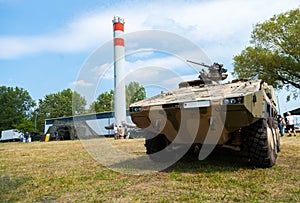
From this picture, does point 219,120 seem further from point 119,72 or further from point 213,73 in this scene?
point 119,72

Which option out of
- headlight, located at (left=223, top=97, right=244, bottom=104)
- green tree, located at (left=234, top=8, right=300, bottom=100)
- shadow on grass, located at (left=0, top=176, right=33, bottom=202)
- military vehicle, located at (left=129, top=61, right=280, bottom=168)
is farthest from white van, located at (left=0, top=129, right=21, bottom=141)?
headlight, located at (left=223, top=97, right=244, bottom=104)

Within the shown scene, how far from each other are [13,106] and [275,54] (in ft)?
213

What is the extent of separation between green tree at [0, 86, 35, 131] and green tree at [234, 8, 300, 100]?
176ft

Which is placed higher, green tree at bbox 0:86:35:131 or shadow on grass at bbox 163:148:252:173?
green tree at bbox 0:86:35:131

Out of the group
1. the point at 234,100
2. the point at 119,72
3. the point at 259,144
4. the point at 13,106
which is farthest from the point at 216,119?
the point at 13,106

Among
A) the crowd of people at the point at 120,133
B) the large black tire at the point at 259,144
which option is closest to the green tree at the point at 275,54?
the crowd of people at the point at 120,133

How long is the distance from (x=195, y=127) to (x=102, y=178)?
182cm

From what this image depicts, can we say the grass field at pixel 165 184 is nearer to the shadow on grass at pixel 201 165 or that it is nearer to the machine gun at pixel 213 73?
the shadow on grass at pixel 201 165

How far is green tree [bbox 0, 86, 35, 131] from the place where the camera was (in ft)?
220

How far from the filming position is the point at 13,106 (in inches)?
2815

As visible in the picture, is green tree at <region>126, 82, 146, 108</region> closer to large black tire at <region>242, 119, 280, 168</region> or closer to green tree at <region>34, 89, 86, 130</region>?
large black tire at <region>242, 119, 280, 168</region>

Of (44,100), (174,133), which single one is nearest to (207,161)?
(174,133)

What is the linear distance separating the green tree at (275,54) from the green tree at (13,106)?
5366cm

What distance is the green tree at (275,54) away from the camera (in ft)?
69.5
